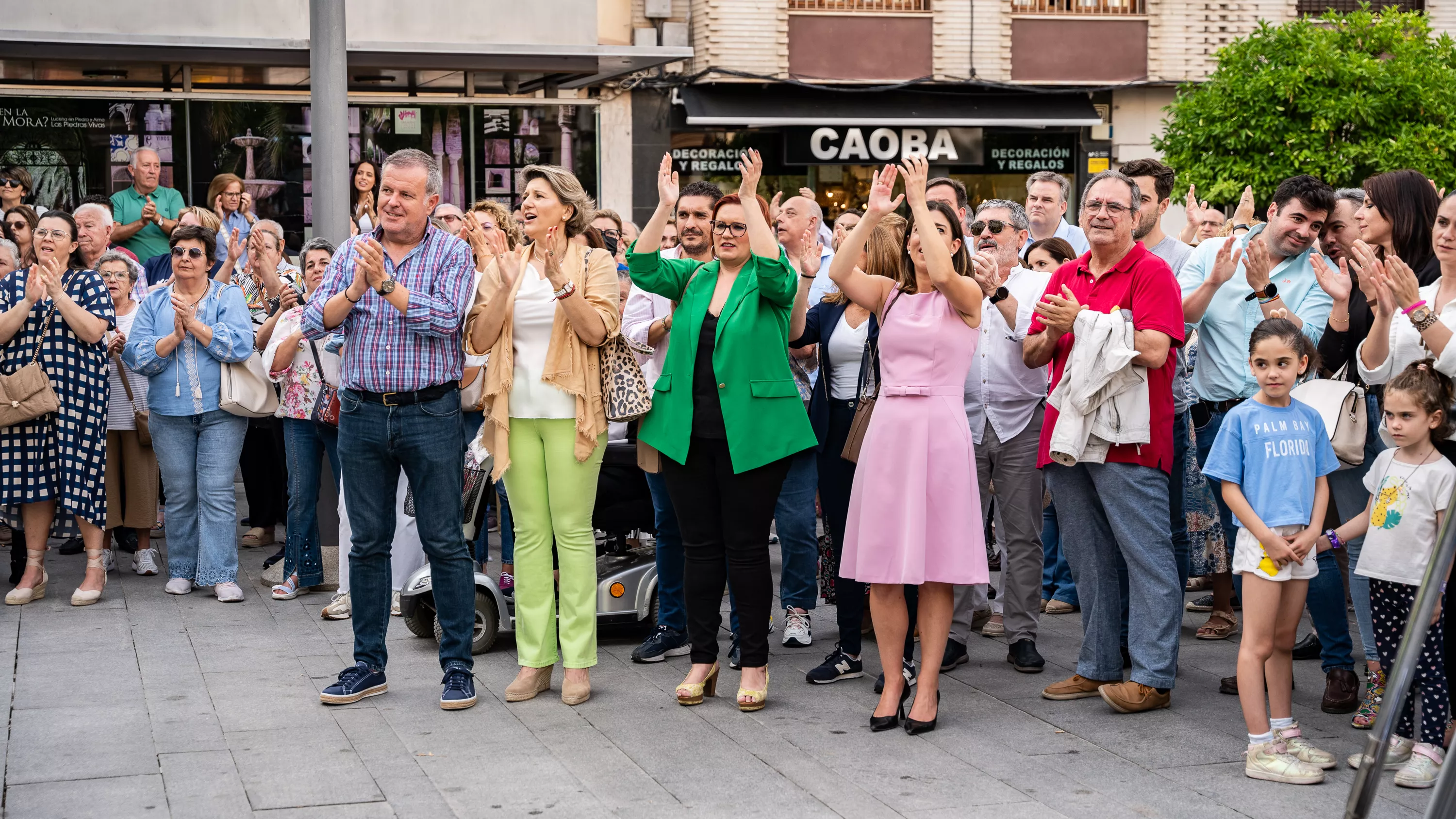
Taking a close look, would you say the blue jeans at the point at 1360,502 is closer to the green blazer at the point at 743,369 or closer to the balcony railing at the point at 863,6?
the green blazer at the point at 743,369

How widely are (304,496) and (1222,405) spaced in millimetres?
4730

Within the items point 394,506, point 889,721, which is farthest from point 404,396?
point 889,721

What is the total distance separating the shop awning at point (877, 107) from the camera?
1941 cm

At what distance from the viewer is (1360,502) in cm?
593

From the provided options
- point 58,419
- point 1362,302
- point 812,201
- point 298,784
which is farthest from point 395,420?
point 1362,302

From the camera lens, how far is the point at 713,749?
552cm

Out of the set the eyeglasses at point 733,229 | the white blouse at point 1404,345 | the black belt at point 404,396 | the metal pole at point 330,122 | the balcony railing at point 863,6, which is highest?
the balcony railing at point 863,6

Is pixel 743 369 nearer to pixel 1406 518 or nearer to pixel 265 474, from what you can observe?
pixel 1406 518

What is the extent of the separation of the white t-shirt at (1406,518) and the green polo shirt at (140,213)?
984 centimetres

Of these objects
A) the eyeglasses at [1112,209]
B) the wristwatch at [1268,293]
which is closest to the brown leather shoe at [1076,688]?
the wristwatch at [1268,293]

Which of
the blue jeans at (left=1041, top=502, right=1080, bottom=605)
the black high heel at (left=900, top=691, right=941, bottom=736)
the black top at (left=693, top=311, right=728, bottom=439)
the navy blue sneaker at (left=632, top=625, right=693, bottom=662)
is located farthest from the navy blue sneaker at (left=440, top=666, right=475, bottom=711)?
the blue jeans at (left=1041, top=502, right=1080, bottom=605)

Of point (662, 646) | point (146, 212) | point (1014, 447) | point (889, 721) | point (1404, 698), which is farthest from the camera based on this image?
point (146, 212)

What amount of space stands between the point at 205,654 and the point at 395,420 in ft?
5.94

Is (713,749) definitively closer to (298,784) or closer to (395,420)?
(298,784)
